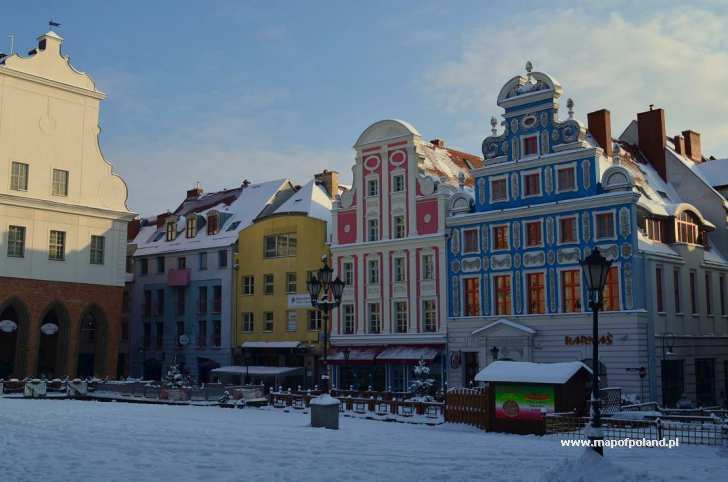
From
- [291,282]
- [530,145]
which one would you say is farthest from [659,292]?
[291,282]

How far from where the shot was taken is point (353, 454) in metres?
16.9

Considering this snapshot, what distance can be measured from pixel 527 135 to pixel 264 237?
20.3m

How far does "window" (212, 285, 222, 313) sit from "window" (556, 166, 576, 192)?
84.4 ft

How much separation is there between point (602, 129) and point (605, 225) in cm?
925

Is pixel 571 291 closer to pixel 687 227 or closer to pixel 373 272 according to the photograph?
pixel 687 227

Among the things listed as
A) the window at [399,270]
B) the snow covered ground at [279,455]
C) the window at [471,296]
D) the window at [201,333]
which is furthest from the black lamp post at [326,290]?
the window at [201,333]

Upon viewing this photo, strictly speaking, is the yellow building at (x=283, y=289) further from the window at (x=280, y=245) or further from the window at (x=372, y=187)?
the window at (x=372, y=187)

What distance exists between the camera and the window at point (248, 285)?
55469mm

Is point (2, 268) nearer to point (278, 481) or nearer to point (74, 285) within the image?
point (74, 285)

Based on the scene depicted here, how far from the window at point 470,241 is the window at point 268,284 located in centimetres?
1527

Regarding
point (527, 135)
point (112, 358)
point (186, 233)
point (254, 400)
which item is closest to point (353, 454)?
point (254, 400)

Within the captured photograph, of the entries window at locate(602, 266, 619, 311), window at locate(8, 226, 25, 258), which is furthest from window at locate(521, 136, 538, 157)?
window at locate(8, 226, 25, 258)

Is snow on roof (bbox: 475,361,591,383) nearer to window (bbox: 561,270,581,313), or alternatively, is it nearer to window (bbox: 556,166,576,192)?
window (bbox: 561,270,581,313)

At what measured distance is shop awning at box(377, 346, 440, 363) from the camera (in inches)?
1731
